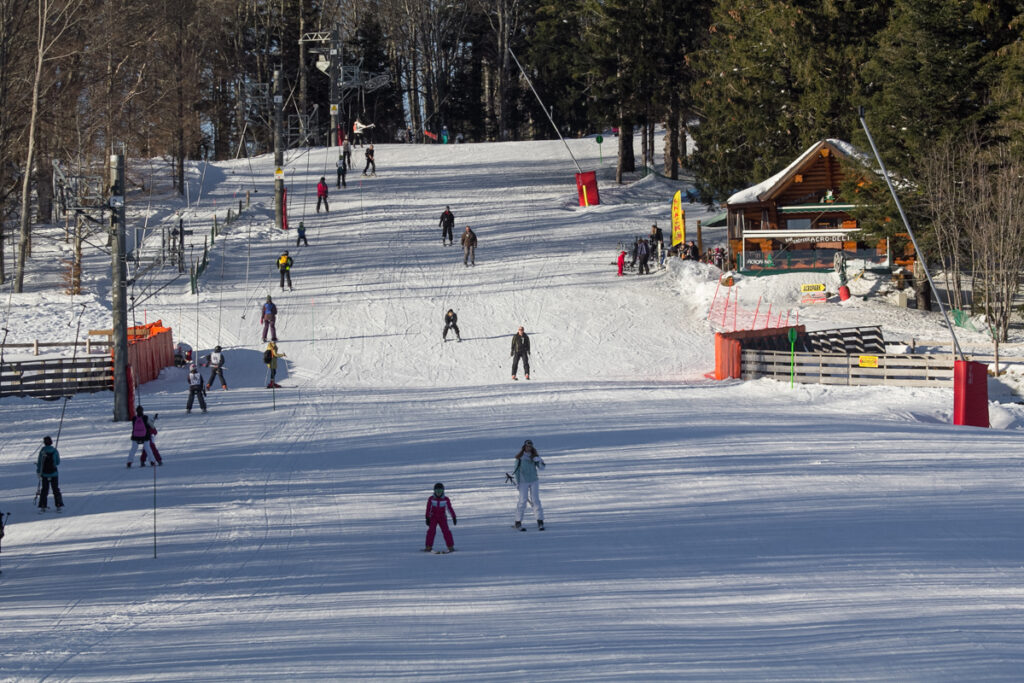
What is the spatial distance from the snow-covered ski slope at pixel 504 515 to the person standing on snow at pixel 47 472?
1.20 ft

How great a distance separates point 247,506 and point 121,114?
3704 centimetres

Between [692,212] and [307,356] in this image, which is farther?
[692,212]

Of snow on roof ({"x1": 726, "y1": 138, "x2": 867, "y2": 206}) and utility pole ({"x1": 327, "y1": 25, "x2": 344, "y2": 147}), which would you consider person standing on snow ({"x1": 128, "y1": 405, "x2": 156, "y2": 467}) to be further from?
utility pole ({"x1": 327, "y1": 25, "x2": 344, "y2": 147})

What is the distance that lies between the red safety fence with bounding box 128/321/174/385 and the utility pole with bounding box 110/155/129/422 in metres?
3.16

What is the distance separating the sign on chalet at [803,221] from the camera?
3812cm

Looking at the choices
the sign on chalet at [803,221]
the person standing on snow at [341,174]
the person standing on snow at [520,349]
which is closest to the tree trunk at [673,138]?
the sign on chalet at [803,221]

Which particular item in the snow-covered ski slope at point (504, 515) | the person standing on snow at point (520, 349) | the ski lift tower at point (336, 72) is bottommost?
the snow-covered ski slope at point (504, 515)

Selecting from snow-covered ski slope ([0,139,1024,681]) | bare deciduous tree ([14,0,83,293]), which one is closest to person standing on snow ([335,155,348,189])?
bare deciduous tree ([14,0,83,293])

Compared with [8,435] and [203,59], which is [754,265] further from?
[203,59]

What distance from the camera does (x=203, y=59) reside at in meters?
70.2

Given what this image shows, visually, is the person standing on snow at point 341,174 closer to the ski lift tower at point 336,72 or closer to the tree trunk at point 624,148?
the ski lift tower at point 336,72

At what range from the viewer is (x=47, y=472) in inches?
626

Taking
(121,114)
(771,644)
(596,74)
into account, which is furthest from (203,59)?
(771,644)

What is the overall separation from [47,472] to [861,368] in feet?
60.8
